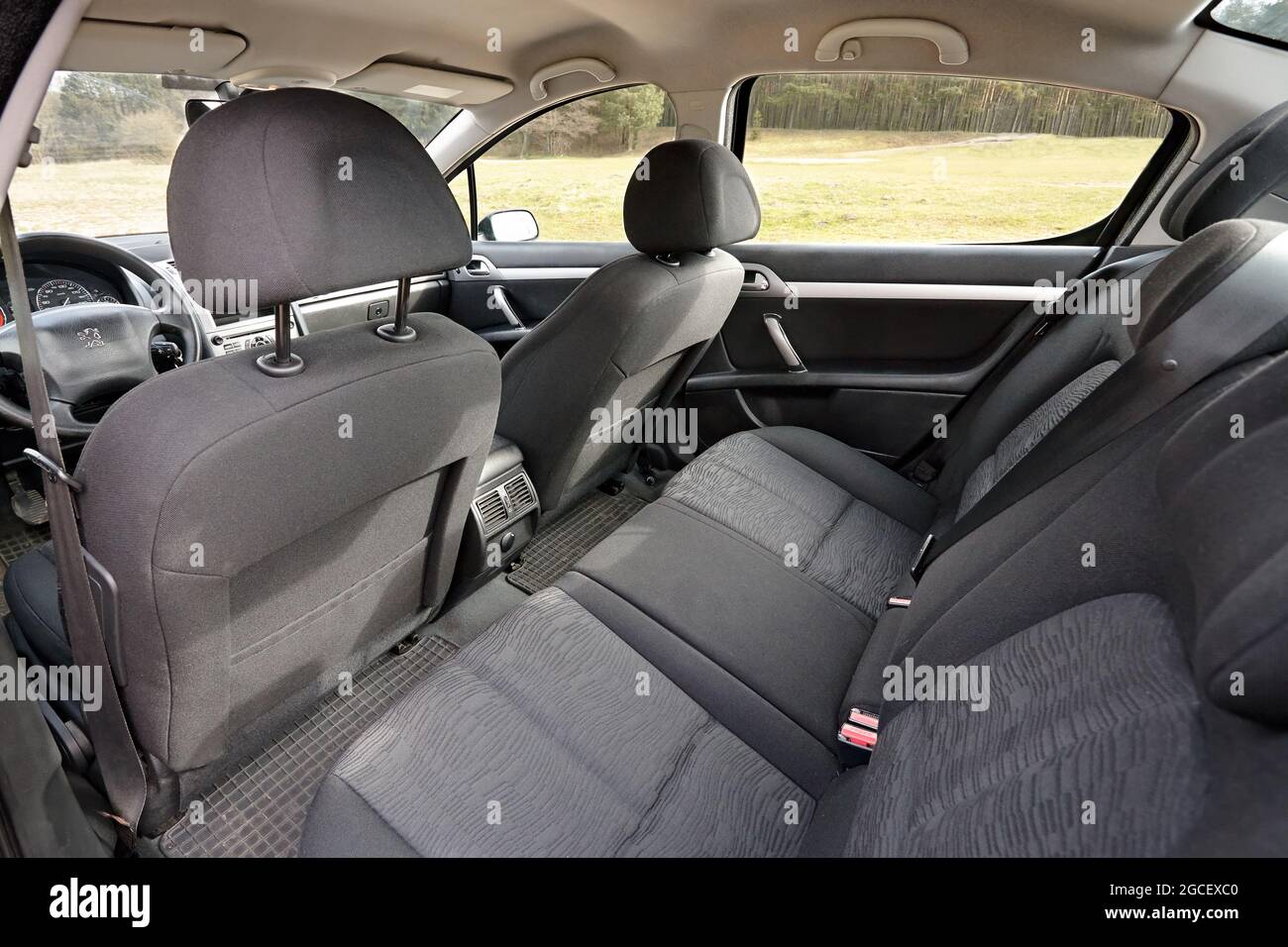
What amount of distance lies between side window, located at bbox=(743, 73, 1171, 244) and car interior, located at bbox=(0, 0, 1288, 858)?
2cm

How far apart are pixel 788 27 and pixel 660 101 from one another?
583 mm

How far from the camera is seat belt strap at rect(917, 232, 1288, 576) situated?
113cm

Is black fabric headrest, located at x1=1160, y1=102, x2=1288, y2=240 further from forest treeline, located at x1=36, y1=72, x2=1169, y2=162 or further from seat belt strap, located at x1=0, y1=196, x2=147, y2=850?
seat belt strap, located at x1=0, y1=196, x2=147, y2=850

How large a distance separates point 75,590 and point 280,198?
671mm

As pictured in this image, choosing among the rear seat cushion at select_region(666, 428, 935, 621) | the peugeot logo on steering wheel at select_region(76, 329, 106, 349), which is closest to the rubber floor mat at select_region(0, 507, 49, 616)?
the peugeot logo on steering wheel at select_region(76, 329, 106, 349)

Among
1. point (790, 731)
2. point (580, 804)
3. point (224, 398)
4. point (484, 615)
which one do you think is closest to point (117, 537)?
point (224, 398)

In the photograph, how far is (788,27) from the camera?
2.32 m

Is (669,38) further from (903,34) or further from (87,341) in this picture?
(87,341)

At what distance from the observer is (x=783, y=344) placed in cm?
272
